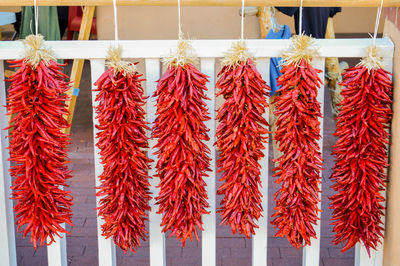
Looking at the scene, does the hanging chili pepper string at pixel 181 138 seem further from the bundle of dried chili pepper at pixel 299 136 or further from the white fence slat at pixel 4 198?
the white fence slat at pixel 4 198

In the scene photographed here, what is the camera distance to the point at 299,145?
6.77 feet

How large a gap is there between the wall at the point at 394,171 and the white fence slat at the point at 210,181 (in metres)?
0.67

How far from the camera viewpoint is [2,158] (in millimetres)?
2246

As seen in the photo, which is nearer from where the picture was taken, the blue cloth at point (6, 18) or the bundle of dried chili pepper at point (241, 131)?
the bundle of dried chili pepper at point (241, 131)

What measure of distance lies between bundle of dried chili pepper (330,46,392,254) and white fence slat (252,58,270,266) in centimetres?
26

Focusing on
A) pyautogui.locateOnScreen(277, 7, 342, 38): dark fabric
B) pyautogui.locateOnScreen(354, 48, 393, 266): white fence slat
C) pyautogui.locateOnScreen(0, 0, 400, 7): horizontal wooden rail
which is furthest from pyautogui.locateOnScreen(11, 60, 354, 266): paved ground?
pyautogui.locateOnScreen(0, 0, 400, 7): horizontal wooden rail

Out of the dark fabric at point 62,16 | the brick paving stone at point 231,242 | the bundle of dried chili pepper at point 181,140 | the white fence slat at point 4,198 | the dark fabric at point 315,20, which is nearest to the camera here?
the bundle of dried chili pepper at point 181,140

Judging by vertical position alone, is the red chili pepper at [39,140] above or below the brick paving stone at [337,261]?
above

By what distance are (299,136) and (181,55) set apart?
504 millimetres

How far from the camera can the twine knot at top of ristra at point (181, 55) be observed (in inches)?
78.9

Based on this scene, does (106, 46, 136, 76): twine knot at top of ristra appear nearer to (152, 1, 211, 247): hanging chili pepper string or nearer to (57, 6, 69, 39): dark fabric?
(152, 1, 211, 247): hanging chili pepper string

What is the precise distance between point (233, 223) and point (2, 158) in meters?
0.93

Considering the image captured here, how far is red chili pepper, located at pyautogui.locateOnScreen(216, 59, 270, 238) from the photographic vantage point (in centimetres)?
200

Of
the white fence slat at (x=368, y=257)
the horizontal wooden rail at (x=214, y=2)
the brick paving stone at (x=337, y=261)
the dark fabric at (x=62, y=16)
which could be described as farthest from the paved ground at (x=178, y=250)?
the dark fabric at (x=62, y=16)
